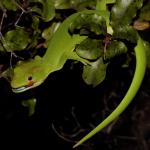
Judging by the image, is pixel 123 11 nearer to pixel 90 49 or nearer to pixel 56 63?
pixel 90 49

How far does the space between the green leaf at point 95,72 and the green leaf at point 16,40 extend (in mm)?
204

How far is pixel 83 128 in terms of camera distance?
3104mm

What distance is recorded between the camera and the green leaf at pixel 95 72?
46.9 inches

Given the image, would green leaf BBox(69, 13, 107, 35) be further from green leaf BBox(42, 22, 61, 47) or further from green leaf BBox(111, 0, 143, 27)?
green leaf BBox(42, 22, 61, 47)

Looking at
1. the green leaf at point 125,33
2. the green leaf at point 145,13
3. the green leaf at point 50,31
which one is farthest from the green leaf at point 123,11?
the green leaf at point 50,31

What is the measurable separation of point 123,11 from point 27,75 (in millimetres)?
379

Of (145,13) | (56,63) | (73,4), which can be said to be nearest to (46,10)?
(73,4)

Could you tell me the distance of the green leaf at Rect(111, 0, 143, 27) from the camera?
1.12m

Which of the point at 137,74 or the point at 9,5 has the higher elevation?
the point at 9,5

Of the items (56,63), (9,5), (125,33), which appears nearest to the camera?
(125,33)

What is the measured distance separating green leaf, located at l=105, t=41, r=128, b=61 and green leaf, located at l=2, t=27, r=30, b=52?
270 mm

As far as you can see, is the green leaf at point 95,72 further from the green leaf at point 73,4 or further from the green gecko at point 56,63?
the green leaf at point 73,4

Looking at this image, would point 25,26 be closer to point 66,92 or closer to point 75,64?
point 75,64

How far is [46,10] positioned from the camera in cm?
122
